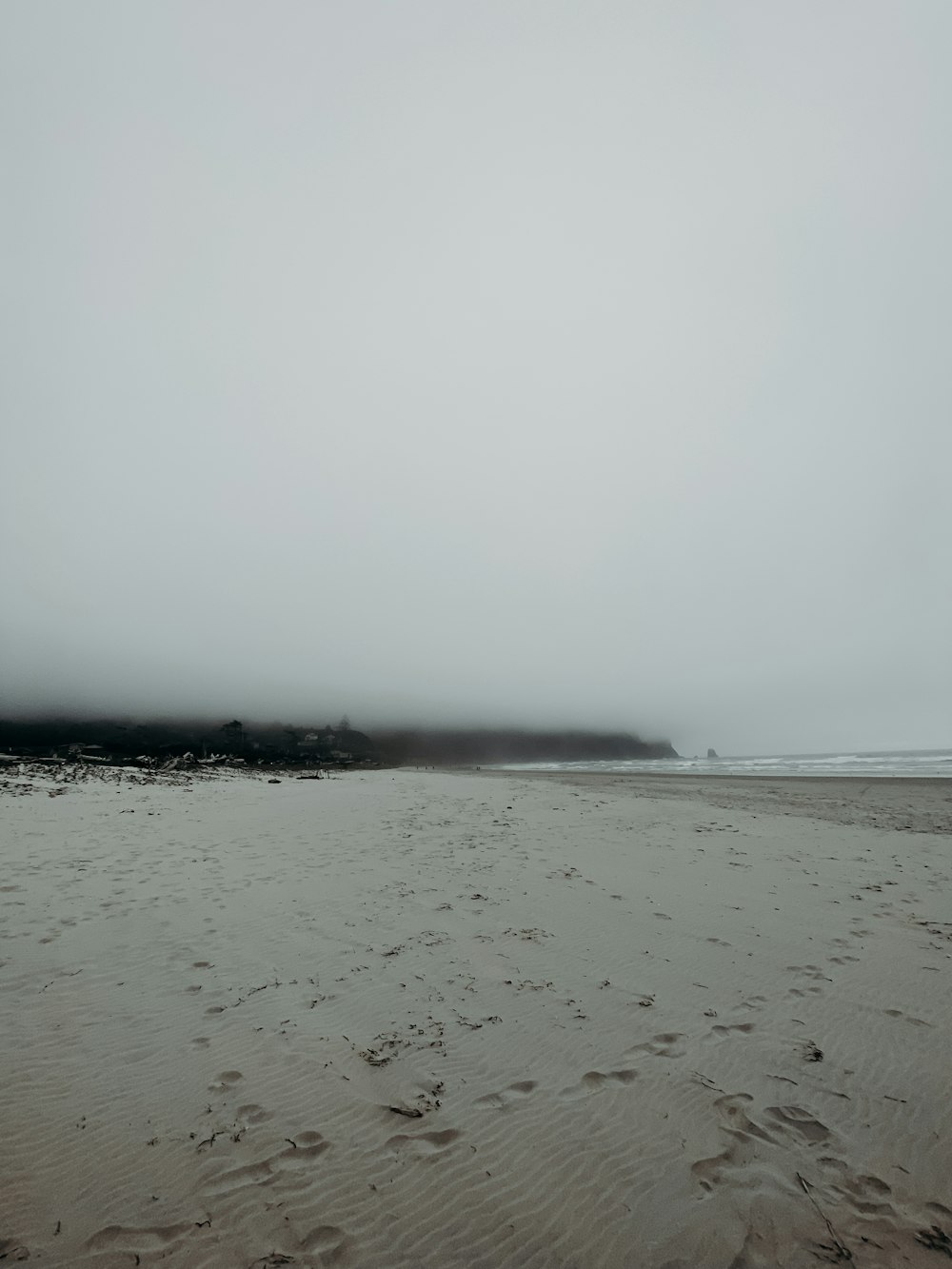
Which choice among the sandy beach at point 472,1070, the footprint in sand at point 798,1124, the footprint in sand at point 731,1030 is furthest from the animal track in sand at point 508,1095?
the footprint in sand at point 731,1030

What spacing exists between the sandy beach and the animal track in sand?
25 millimetres

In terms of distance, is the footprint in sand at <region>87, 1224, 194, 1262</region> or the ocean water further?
the ocean water

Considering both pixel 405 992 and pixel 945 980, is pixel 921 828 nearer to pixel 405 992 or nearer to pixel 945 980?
pixel 945 980

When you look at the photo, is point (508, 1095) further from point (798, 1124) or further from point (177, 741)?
point (177, 741)

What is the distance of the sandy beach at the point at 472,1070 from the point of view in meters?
3.15

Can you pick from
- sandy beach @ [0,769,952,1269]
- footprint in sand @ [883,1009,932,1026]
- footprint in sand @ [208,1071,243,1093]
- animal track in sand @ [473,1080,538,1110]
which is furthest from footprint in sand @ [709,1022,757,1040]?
footprint in sand @ [208,1071,243,1093]

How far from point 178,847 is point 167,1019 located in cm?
867

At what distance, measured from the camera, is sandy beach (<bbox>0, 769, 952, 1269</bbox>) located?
3154mm

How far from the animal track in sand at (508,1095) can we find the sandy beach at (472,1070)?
25mm

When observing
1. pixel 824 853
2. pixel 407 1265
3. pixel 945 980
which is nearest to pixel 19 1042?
pixel 407 1265

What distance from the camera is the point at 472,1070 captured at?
180 inches

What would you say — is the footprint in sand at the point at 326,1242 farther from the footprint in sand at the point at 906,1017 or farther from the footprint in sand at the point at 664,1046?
the footprint in sand at the point at 906,1017

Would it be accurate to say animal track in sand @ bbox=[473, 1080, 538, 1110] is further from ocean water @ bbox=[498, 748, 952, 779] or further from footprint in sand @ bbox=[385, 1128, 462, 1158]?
ocean water @ bbox=[498, 748, 952, 779]

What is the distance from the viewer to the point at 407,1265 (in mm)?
2980
